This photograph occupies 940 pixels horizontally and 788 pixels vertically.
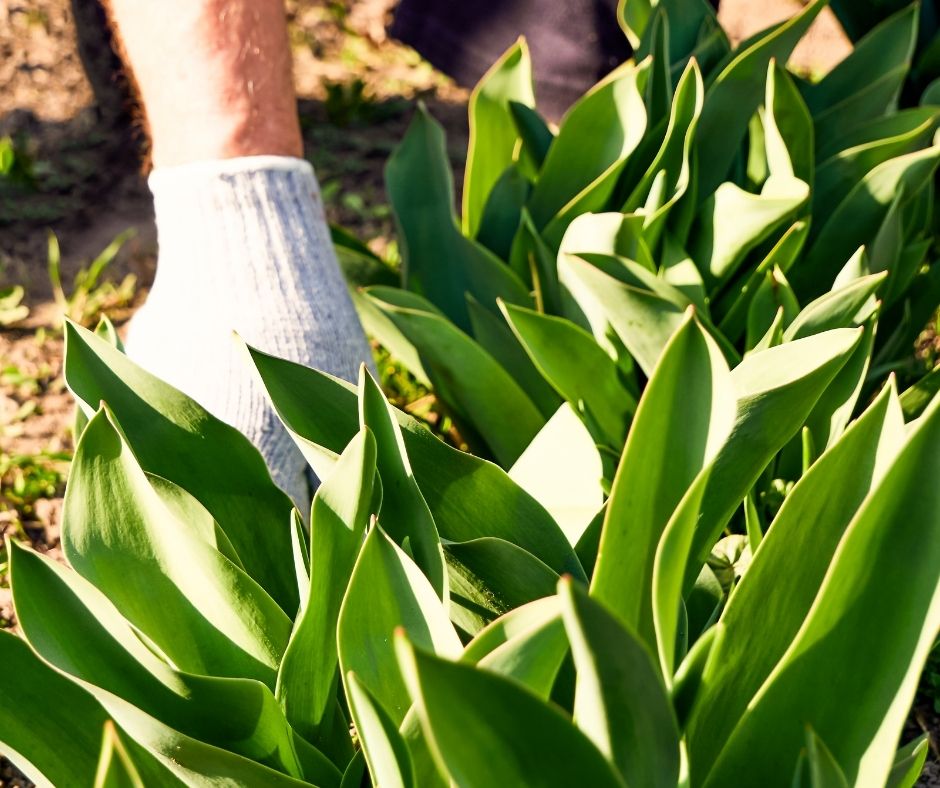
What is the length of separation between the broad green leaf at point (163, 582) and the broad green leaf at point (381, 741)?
19cm

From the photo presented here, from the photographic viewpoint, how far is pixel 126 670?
0.74 metres

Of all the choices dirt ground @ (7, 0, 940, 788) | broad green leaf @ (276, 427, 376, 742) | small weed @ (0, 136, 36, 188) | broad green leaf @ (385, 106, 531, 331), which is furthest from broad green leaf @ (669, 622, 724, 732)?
small weed @ (0, 136, 36, 188)

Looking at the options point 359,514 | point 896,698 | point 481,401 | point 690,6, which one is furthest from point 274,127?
point 896,698

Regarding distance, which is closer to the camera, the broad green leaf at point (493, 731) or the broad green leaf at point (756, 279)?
the broad green leaf at point (493, 731)

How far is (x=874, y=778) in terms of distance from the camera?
2.14ft

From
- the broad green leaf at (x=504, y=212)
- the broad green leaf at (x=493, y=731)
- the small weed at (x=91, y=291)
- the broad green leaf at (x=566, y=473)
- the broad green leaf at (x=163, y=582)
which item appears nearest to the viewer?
the broad green leaf at (x=493, y=731)

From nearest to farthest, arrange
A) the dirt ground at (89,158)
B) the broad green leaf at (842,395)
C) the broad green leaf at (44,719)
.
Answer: the broad green leaf at (44,719)
the broad green leaf at (842,395)
the dirt ground at (89,158)

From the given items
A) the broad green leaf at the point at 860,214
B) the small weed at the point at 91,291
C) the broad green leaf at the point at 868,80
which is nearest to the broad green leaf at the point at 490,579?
the broad green leaf at the point at 860,214

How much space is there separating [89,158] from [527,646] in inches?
85.2

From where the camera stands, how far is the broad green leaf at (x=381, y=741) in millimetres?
592

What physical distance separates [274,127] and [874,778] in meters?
1.05

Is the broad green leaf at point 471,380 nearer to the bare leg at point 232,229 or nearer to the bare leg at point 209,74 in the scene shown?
the bare leg at point 232,229

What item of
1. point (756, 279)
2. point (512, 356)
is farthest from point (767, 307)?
point (512, 356)

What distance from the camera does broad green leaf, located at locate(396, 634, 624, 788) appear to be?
1.58ft
